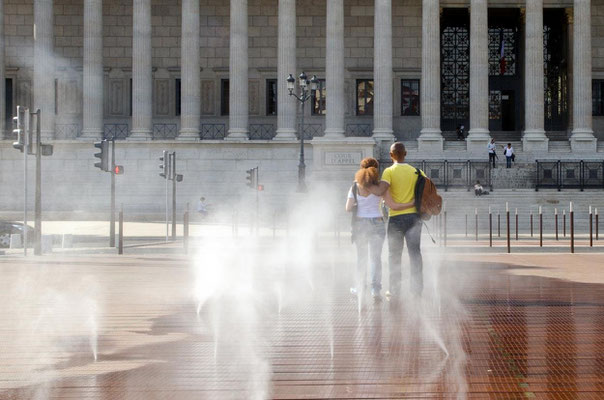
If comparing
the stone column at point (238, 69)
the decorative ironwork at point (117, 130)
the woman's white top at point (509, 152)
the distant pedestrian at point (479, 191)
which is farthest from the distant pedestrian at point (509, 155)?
the decorative ironwork at point (117, 130)

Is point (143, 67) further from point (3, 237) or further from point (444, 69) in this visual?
point (3, 237)

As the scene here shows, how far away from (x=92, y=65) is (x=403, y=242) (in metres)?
42.3

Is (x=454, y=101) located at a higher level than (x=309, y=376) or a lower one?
higher

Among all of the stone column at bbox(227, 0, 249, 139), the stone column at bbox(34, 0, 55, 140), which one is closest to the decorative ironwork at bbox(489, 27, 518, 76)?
the stone column at bbox(227, 0, 249, 139)

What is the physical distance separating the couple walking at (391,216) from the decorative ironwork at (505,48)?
156ft

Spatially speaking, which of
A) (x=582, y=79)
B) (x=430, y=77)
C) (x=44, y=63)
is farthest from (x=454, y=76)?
(x=44, y=63)

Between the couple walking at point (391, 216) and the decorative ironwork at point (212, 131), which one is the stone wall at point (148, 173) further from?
the couple walking at point (391, 216)

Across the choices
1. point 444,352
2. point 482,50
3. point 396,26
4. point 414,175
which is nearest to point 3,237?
point 414,175

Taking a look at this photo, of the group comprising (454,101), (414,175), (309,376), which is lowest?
(309,376)

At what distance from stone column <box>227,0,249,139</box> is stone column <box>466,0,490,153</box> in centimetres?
1232

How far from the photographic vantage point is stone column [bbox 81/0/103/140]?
52.8 metres

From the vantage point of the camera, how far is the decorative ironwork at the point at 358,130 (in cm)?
5756

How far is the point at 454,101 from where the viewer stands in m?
59.8

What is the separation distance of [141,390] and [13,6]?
2216 inches
